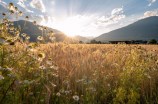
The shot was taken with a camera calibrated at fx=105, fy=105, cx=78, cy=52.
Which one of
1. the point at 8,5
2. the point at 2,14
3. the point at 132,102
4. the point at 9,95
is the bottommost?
the point at 132,102

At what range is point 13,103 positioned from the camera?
4.08 ft

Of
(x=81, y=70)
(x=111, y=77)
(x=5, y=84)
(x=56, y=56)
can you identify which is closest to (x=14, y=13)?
(x=56, y=56)

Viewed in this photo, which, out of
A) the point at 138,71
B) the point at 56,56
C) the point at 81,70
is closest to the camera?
the point at 138,71

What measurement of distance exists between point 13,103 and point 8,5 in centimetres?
219

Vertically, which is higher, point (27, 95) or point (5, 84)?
point (5, 84)

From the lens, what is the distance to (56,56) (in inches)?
119

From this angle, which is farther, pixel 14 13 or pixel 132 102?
pixel 14 13

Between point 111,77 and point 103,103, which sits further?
point 111,77

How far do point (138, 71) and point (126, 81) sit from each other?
45 cm

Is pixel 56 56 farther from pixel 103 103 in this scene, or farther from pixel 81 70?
pixel 103 103

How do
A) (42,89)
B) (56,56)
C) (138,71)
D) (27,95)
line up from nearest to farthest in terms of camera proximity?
(27,95) < (42,89) < (138,71) < (56,56)

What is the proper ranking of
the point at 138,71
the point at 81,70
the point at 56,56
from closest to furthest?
the point at 138,71
the point at 81,70
the point at 56,56

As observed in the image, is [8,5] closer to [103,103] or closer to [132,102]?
[103,103]

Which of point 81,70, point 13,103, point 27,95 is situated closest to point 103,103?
point 81,70
